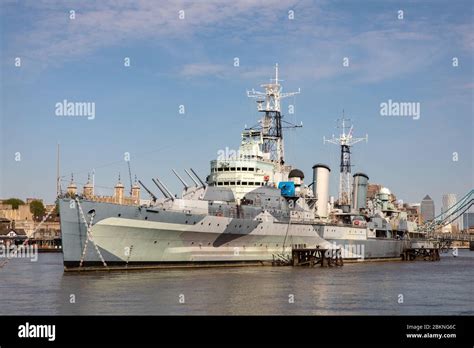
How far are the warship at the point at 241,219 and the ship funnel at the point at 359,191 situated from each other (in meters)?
0.11

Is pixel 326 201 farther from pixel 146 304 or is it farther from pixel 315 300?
pixel 146 304

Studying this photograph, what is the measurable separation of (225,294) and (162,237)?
37.3ft

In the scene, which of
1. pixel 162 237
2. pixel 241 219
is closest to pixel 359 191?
pixel 241 219

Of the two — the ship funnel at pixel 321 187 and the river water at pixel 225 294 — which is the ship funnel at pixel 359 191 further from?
the river water at pixel 225 294

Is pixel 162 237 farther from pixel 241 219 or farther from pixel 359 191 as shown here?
pixel 359 191

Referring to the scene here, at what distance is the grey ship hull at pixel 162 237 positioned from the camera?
1438 inches

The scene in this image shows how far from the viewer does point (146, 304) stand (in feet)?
83.9

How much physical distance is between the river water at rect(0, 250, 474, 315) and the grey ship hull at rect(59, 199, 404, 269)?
3.77 ft

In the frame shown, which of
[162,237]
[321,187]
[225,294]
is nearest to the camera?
[225,294]

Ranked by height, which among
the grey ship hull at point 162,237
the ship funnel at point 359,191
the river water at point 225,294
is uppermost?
the ship funnel at point 359,191

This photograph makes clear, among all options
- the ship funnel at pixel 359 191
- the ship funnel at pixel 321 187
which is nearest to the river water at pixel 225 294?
the ship funnel at pixel 321 187

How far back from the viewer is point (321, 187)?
6134 centimetres
